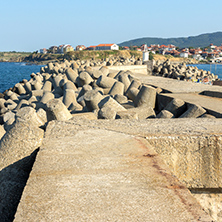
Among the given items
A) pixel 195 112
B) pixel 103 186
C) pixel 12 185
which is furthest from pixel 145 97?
pixel 103 186

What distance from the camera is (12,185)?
204cm

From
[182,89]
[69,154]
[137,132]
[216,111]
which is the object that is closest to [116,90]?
[182,89]

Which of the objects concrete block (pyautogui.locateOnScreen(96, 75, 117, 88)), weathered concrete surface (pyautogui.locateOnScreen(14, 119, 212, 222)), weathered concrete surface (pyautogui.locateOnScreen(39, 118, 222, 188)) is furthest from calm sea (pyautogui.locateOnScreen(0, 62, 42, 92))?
weathered concrete surface (pyautogui.locateOnScreen(14, 119, 212, 222))

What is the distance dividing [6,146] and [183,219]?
57.6 inches

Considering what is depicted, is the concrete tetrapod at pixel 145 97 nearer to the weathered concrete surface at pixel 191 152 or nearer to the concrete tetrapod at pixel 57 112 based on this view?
the concrete tetrapod at pixel 57 112

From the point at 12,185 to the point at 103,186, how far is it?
0.81m

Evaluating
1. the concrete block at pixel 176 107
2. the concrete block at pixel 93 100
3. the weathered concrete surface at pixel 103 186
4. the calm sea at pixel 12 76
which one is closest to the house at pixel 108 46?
the calm sea at pixel 12 76

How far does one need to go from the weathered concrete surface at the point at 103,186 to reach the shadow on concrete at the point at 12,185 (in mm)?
220

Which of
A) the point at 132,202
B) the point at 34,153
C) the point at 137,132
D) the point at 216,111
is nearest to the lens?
the point at 132,202

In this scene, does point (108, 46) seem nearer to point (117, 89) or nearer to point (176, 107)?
point (117, 89)

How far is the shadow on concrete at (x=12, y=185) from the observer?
1.88m

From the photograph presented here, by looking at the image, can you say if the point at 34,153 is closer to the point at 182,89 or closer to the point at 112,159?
the point at 112,159

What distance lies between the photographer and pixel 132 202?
1.40 m

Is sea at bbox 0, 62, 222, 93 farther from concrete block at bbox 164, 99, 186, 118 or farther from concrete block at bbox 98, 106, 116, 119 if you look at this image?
concrete block at bbox 98, 106, 116, 119
